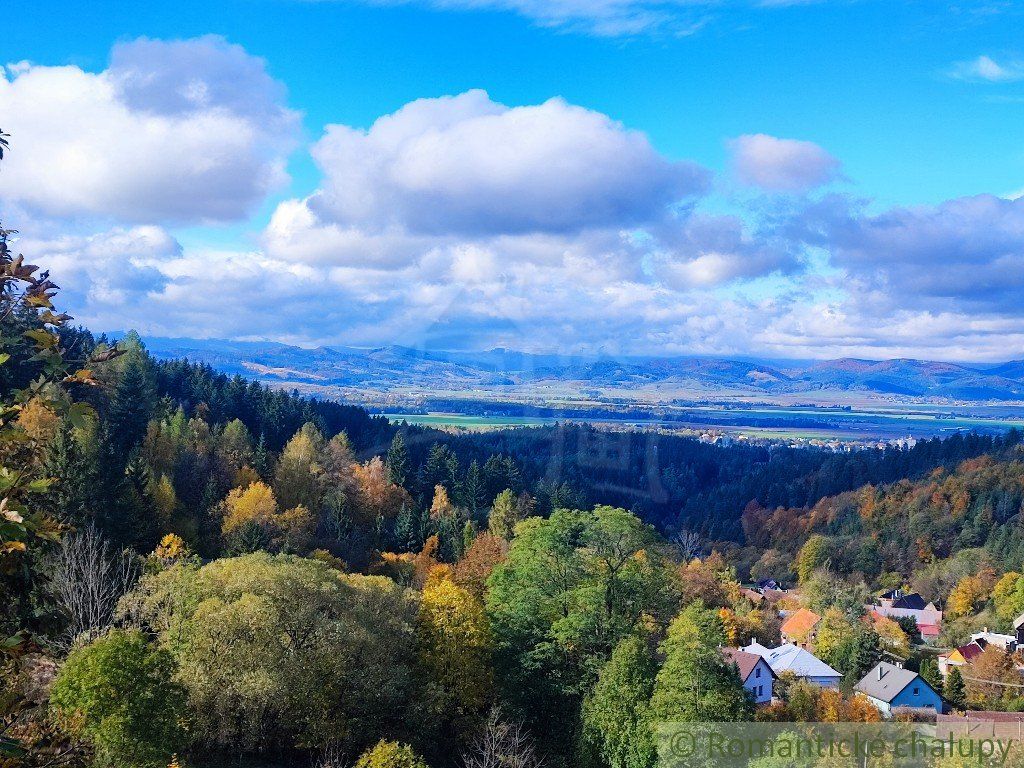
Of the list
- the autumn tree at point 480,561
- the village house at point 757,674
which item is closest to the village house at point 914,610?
the village house at point 757,674

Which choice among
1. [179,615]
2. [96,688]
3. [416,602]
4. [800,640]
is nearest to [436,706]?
[416,602]

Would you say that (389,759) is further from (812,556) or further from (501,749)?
(812,556)

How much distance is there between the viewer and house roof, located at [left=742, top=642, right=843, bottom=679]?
40.3 metres

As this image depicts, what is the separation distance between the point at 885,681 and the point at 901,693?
4.15 ft

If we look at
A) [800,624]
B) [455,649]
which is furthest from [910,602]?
[455,649]

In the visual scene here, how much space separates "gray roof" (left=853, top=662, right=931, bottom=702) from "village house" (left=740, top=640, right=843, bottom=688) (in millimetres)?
1601

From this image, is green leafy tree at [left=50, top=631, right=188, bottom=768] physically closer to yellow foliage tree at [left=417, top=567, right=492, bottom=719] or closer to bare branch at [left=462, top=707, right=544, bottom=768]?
bare branch at [left=462, top=707, right=544, bottom=768]

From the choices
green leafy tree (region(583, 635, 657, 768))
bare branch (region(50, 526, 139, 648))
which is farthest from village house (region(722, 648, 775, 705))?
bare branch (region(50, 526, 139, 648))

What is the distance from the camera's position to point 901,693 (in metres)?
37.0

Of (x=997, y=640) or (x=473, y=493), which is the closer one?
(x=997, y=640)

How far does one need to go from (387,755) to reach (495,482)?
161 feet

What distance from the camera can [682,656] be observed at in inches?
830

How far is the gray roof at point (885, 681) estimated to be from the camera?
37.2 m

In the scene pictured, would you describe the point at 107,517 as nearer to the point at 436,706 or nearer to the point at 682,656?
the point at 436,706
